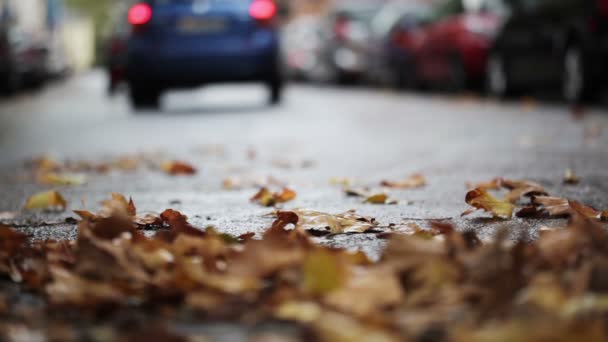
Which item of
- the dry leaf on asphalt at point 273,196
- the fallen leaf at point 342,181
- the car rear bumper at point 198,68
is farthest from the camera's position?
the car rear bumper at point 198,68

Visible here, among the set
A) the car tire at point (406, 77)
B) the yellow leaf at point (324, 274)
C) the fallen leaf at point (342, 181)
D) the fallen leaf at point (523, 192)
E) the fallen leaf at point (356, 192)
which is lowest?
the car tire at point (406, 77)

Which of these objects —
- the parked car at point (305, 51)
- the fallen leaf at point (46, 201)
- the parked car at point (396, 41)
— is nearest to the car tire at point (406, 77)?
the parked car at point (396, 41)

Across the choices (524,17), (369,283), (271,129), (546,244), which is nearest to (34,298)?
(369,283)

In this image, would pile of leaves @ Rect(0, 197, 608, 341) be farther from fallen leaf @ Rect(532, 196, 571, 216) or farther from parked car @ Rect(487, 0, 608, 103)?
parked car @ Rect(487, 0, 608, 103)

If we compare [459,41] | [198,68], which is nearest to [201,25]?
[198,68]

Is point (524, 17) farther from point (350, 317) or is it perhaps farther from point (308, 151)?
point (350, 317)

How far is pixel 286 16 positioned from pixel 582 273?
7403 centimetres

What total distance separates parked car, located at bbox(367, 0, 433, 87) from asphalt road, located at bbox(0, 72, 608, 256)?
8.17ft

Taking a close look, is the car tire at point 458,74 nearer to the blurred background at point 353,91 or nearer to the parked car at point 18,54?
the blurred background at point 353,91

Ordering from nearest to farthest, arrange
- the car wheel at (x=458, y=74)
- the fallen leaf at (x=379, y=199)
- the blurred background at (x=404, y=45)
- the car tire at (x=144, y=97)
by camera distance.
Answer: the fallen leaf at (x=379, y=199) < the blurred background at (x=404, y=45) < the car tire at (x=144, y=97) < the car wheel at (x=458, y=74)

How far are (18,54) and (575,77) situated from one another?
13.1 m

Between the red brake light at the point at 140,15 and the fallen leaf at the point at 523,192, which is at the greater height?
the fallen leaf at the point at 523,192

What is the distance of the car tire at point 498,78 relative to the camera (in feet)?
47.1

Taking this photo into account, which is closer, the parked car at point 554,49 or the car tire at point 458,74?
the parked car at point 554,49
